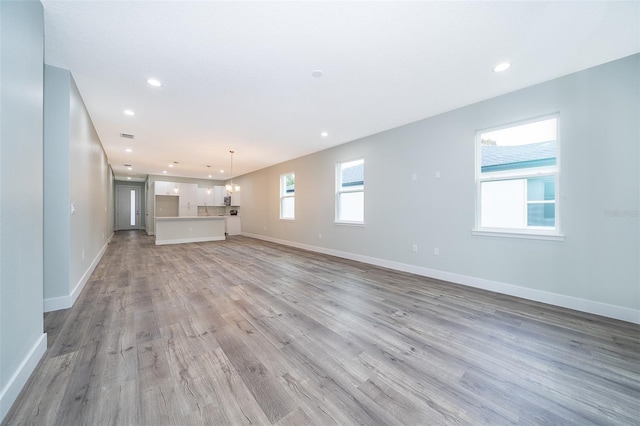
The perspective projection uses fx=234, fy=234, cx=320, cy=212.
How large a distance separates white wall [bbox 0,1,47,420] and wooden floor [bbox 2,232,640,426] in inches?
8.5

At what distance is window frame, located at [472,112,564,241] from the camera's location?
2799mm

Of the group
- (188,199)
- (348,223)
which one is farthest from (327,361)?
(188,199)

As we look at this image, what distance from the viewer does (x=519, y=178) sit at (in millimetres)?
3090

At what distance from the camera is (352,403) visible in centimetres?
134

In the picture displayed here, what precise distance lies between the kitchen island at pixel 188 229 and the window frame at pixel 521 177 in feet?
25.5

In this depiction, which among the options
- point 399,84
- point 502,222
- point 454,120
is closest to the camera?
point 399,84

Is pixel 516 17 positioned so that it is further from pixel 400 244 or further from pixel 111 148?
pixel 111 148

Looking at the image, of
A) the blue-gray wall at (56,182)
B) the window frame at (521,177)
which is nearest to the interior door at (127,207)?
the blue-gray wall at (56,182)

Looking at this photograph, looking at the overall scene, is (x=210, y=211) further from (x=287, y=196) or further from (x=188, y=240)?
(x=287, y=196)

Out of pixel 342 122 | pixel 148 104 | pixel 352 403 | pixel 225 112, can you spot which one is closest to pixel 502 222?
pixel 342 122

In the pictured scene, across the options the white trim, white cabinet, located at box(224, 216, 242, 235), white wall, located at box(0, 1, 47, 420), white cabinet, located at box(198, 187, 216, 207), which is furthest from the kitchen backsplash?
white wall, located at box(0, 1, 47, 420)

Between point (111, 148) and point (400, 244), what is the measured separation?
724cm

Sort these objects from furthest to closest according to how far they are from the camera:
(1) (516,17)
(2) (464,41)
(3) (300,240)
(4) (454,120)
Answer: (3) (300,240)
(4) (454,120)
(2) (464,41)
(1) (516,17)

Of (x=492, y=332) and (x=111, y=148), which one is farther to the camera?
(x=111, y=148)
